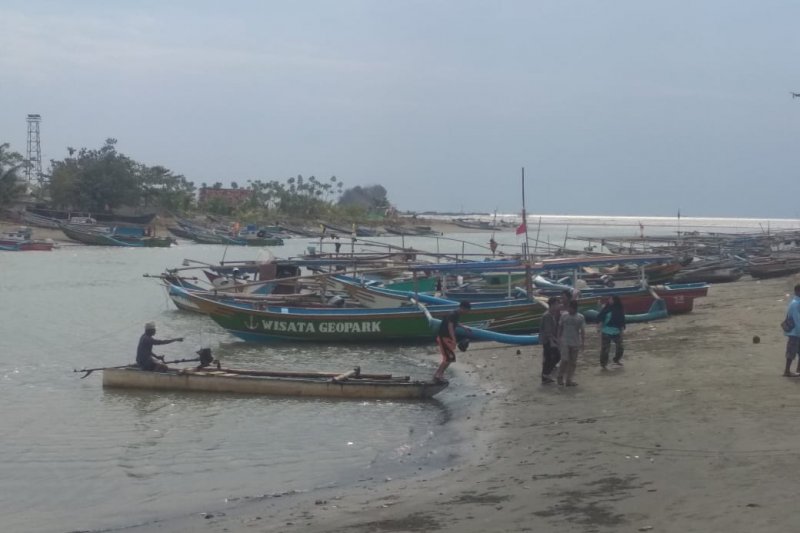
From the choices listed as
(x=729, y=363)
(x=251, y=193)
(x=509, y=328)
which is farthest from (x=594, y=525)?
(x=251, y=193)

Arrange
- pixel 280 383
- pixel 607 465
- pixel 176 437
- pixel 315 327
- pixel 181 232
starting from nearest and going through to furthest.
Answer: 1. pixel 607 465
2. pixel 176 437
3. pixel 280 383
4. pixel 315 327
5. pixel 181 232

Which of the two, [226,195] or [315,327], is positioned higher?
[226,195]

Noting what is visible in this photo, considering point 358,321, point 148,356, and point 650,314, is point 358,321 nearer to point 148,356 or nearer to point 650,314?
point 148,356

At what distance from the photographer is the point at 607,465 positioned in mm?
9391

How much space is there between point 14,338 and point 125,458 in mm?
15236

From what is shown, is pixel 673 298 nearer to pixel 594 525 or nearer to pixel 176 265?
pixel 594 525

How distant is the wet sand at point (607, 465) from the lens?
755cm

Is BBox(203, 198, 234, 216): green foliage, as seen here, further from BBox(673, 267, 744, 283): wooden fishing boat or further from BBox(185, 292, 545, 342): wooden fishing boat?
BBox(185, 292, 545, 342): wooden fishing boat

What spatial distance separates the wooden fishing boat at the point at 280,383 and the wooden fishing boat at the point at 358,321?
5890mm

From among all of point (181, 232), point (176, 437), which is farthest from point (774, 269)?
point (181, 232)

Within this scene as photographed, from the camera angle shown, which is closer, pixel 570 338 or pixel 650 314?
pixel 570 338

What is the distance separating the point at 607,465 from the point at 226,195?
114 meters

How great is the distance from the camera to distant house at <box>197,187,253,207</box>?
113 metres

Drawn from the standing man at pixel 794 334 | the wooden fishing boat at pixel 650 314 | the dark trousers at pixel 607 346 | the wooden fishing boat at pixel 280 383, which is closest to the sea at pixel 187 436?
the wooden fishing boat at pixel 280 383
